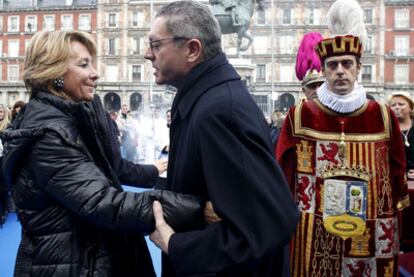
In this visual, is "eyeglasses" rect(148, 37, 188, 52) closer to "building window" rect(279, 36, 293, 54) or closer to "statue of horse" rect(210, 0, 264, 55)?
"statue of horse" rect(210, 0, 264, 55)

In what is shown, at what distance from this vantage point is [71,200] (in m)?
1.52

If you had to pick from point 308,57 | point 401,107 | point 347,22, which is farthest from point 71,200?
point 401,107

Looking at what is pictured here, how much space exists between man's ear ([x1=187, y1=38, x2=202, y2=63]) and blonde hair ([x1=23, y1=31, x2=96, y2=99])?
20.2 inches

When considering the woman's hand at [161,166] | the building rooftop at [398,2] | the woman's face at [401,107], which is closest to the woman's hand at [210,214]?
the woman's hand at [161,166]

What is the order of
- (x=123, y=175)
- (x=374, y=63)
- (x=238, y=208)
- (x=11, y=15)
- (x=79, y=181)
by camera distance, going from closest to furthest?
(x=238, y=208), (x=79, y=181), (x=123, y=175), (x=374, y=63), (x=11, y=15)

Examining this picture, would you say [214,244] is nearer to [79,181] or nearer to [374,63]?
[79,181]

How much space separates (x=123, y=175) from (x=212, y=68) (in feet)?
2.93

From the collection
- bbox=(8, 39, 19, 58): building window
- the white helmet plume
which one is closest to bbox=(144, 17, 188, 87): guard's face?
the white helmet plume

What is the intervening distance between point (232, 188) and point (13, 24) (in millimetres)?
53901

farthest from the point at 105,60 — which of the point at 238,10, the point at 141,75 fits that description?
the point at 238,10

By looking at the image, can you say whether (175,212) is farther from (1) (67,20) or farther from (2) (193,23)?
(1) (67,20)

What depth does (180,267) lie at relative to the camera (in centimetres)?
140

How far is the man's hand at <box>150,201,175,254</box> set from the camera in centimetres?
146

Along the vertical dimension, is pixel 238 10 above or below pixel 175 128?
above
